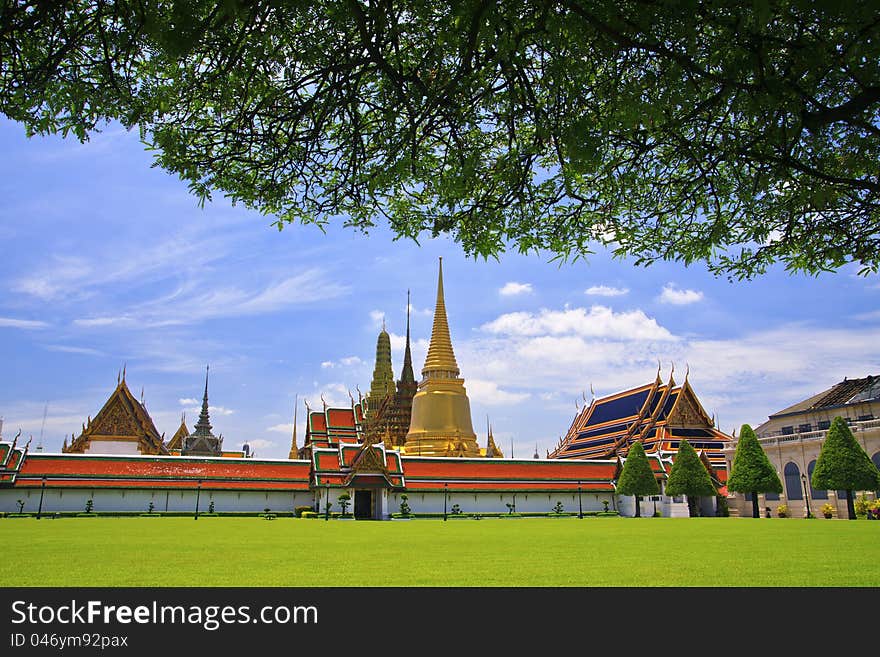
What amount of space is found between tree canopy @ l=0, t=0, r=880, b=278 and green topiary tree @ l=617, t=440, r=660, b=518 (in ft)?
119

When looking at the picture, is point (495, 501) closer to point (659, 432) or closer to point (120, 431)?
point (659, 432)

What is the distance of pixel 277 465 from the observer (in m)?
40.7

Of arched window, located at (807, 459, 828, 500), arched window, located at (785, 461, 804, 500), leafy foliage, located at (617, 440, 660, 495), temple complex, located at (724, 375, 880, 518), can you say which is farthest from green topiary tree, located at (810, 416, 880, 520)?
arched window, located at (785, 461, 804, 500)

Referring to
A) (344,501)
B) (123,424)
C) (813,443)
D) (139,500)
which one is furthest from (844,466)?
(123,424)

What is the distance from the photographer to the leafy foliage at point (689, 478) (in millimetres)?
39125

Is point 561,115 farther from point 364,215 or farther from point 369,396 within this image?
point 369,396

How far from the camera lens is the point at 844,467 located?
31.7 meters

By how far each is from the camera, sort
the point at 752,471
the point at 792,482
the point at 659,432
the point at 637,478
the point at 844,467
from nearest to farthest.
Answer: the point at 844,467, the point at 752,471, the point at 637,478, the point at 792,482, the point at 659,432

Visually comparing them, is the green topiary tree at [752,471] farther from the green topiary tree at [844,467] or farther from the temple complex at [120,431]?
the temple complex at [120,431]

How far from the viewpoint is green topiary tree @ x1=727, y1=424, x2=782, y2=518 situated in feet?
116

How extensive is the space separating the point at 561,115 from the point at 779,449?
46.3 m

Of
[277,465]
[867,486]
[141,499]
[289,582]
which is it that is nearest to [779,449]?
[867,486]

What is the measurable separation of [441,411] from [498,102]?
2076 inches

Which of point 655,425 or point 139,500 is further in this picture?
point 655,425
